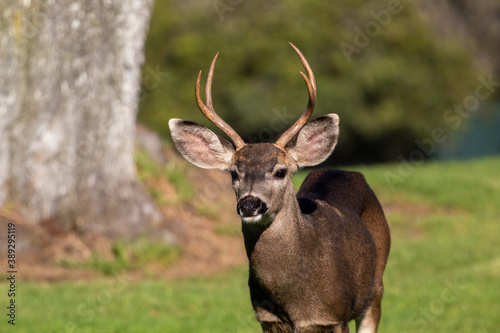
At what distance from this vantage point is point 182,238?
13766mm

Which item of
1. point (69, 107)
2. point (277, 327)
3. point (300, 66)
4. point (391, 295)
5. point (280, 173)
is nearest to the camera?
point (280, 173)

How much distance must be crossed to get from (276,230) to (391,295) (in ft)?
17.6

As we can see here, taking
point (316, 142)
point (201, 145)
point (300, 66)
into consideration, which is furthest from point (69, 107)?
point (300, 66)

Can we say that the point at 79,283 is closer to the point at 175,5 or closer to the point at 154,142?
the point at 154,142

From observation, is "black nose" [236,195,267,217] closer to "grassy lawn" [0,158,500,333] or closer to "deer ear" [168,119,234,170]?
"deer ear" [168,119,234,170]

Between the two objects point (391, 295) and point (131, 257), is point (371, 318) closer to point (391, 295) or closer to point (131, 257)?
point (391, 295)

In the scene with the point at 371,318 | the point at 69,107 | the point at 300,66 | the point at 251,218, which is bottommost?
the point at 300,66

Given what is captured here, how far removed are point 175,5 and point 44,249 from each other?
26376 mm

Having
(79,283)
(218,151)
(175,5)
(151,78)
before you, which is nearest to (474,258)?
(79,283)

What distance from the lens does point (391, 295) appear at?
11.0 meters

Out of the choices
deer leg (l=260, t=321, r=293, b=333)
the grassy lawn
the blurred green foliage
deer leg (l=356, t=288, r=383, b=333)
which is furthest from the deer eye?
the blurred green foliage

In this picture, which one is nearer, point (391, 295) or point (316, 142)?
point (316, 142)

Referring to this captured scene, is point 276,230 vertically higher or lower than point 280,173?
lower

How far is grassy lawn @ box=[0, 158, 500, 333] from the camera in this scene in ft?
30.4
